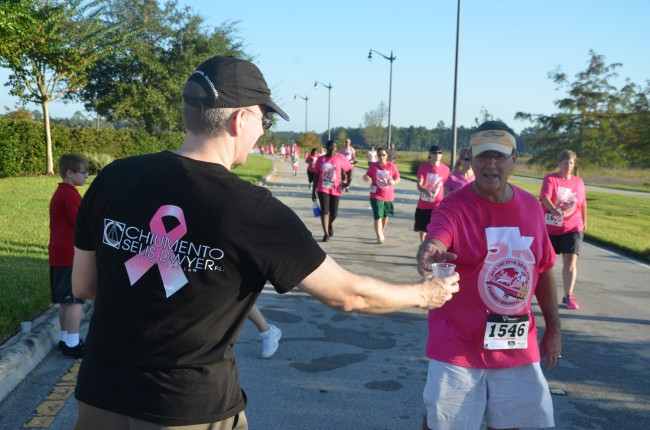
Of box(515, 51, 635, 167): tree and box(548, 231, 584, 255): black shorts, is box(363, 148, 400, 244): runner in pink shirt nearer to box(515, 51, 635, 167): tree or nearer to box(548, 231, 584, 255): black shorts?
box(548, 231, 584, 255): black shorts

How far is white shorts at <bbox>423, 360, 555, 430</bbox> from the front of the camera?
308 cm

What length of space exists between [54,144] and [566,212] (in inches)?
868

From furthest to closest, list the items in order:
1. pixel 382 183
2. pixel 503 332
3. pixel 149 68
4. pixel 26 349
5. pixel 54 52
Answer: pixel 149 68 < pixel 54 52 < pixel 382 183 < pixel 26 349 < pixel 503 332

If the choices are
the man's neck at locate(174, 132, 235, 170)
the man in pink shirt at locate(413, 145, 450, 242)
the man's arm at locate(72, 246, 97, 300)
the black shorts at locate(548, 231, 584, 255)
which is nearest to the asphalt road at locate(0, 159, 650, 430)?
the black shorts at locate(548, 231, 584, 255)

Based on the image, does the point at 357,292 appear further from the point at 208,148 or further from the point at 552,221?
the point at 552,221

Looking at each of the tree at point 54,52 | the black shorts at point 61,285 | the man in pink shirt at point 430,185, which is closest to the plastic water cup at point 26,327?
the black shorts at point 61,285

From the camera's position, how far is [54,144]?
2508 centimetres

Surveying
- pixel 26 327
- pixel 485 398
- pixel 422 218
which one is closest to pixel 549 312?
pixel 485 398

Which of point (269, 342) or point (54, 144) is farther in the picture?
point (54, 144)

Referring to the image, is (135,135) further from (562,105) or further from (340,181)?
(340,181)

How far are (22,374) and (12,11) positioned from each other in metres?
9.79

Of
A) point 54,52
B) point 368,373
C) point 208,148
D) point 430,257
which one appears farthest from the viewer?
point 54,52

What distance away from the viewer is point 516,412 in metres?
3.12

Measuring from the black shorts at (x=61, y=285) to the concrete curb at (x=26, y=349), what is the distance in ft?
1.35
